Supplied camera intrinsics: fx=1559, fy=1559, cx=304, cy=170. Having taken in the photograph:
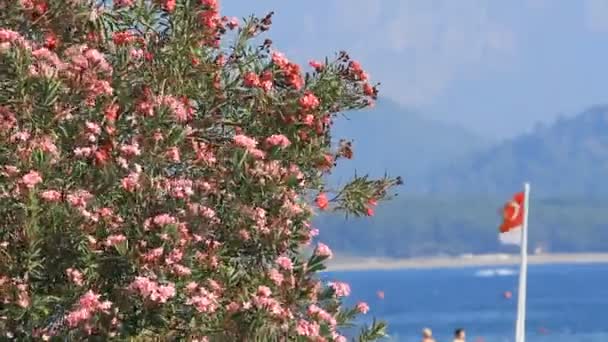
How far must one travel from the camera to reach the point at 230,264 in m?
8.33

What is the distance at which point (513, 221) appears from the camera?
20.4 m

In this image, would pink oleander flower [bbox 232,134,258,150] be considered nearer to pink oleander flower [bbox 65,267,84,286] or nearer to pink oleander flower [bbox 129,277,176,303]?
pink oleander flower [bbox 129,277,176,303]

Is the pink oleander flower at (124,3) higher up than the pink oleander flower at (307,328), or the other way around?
the pink oleander flower at (124,3)

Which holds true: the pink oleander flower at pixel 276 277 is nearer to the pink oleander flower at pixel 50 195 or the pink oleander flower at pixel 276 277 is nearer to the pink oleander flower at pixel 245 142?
the pink oleander flower at pixel 245 142

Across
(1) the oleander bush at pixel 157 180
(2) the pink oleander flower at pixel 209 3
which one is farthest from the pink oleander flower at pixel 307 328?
(2) the pink oleander flower at pixel 209 3

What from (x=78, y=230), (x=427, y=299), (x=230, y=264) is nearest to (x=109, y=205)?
(x=78, y=230)

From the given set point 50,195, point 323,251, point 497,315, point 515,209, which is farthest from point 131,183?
point 497,315

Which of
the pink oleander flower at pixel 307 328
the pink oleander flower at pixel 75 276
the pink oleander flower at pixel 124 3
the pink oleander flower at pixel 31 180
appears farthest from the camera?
the pink oleander flower at pixel 124 3

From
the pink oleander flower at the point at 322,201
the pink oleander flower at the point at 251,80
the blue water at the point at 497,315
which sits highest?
the blue water at the point at 497,315

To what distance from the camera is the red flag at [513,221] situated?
20219 mm

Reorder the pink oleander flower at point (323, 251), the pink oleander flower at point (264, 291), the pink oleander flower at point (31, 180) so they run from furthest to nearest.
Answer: the pink oleander flower at point (323, 251) → the pink oleander flower at point (264, 291) → the pink oleander flower at point (31, 180)

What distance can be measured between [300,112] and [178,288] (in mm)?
1363

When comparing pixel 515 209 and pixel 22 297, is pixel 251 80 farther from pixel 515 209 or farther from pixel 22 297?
pixel 515 209

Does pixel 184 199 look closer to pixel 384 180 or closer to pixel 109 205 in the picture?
pixel 109 205
